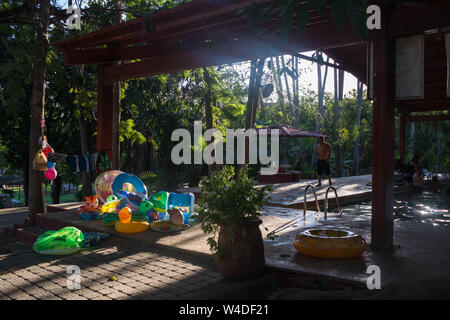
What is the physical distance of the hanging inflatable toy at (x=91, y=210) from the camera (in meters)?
8.29

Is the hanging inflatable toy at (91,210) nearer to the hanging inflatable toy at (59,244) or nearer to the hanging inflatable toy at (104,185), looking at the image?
the hanging inflatable toy at (104,185)

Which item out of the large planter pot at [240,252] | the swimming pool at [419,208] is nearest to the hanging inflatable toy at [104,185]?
the large planter pot at [240,252]

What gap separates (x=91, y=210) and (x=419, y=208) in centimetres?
917

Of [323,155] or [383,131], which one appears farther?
[323,155]

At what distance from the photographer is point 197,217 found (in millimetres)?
4688

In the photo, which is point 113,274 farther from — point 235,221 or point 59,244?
point 235,221

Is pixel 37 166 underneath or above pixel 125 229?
above

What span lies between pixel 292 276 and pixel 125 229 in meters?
3.45

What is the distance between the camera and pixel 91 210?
27.5 feet

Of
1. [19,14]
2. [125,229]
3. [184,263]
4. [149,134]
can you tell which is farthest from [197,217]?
[149,134]

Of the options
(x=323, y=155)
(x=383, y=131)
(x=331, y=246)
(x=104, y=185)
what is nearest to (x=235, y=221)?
(x=331, y=246)

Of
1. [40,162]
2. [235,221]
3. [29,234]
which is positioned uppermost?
[40,162]

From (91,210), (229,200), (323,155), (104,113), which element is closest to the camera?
(229,200)
